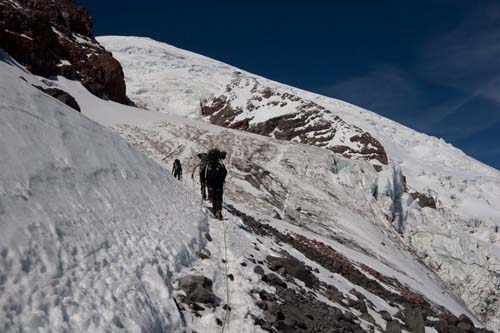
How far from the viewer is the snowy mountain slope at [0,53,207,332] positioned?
15.1 feet

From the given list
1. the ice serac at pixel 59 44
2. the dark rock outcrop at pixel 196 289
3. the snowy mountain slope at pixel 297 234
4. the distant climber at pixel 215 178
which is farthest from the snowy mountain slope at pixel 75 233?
the ice serac at pixel 59 44

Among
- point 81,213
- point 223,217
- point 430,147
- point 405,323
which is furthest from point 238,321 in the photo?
point 430,147

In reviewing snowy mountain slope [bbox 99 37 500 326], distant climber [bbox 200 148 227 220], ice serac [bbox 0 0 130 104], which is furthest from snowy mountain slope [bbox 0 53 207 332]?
snowy mountain slope [bbox 99 37 500 326]

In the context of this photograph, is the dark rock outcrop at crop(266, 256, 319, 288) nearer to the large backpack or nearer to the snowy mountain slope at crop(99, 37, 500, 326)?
the large backpack

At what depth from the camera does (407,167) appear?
64.4m

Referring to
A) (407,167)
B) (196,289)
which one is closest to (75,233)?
(196,289)

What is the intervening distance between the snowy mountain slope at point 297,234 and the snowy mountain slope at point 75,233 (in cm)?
79

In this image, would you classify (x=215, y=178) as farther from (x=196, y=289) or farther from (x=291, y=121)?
(x=291, y=121)

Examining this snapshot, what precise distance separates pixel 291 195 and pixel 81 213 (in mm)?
29356

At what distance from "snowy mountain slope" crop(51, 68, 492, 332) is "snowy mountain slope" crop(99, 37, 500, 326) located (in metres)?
5.39

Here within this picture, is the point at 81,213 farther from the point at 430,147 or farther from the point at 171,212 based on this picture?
the point at 430,147

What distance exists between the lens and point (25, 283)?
454 cm

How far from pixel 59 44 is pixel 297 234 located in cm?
3886

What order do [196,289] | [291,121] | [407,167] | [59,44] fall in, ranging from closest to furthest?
[196,289], [59,44], [407,167], [291,121]
